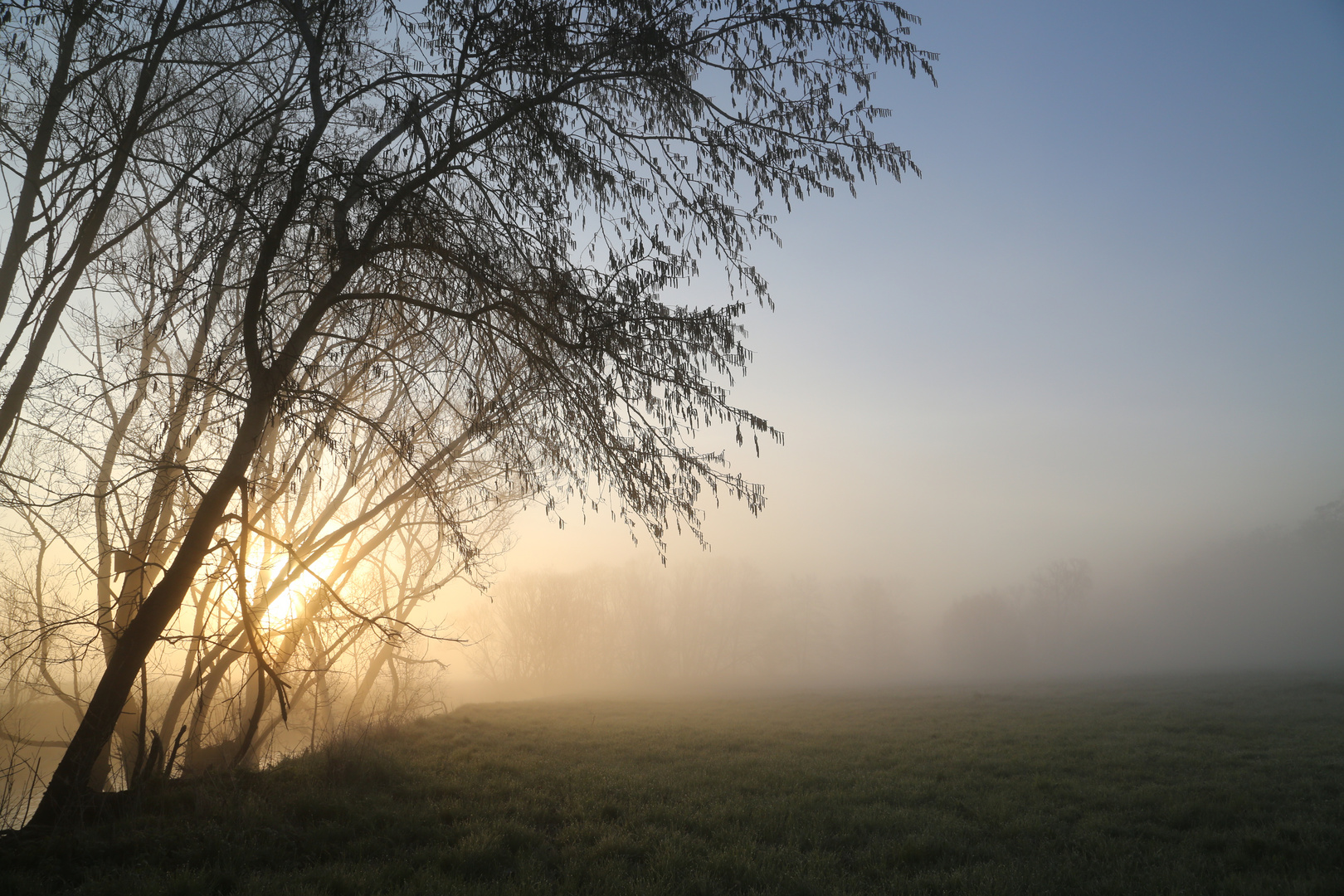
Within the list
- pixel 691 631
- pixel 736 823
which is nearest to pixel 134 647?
pixel 736 823

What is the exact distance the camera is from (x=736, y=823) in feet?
21.4

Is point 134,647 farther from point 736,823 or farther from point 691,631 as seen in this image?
point 691,631

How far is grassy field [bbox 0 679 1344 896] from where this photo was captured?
489 cm

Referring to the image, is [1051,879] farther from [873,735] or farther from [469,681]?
[469,681]

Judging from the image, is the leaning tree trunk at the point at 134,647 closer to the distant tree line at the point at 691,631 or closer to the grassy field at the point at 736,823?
the grassy field at the point at 736,823

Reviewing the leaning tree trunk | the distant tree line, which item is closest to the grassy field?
the leaning tree trunk

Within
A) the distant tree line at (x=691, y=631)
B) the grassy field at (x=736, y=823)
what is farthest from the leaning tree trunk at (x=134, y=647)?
the distant tree line at (x=691, y=631)

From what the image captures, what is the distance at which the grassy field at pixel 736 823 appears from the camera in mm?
4895

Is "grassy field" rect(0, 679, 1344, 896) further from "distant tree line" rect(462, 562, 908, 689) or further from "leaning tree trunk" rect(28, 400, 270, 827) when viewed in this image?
"distant tree line" rect(462, 562, 908, 689)

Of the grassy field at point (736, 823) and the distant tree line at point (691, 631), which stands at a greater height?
the grassy field at point (736, 823)

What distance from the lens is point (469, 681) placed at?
80375 millimetres

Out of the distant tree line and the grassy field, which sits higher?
the grassy field

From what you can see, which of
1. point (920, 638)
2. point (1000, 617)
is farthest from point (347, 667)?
point (920, 638)

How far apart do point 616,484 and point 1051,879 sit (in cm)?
493
